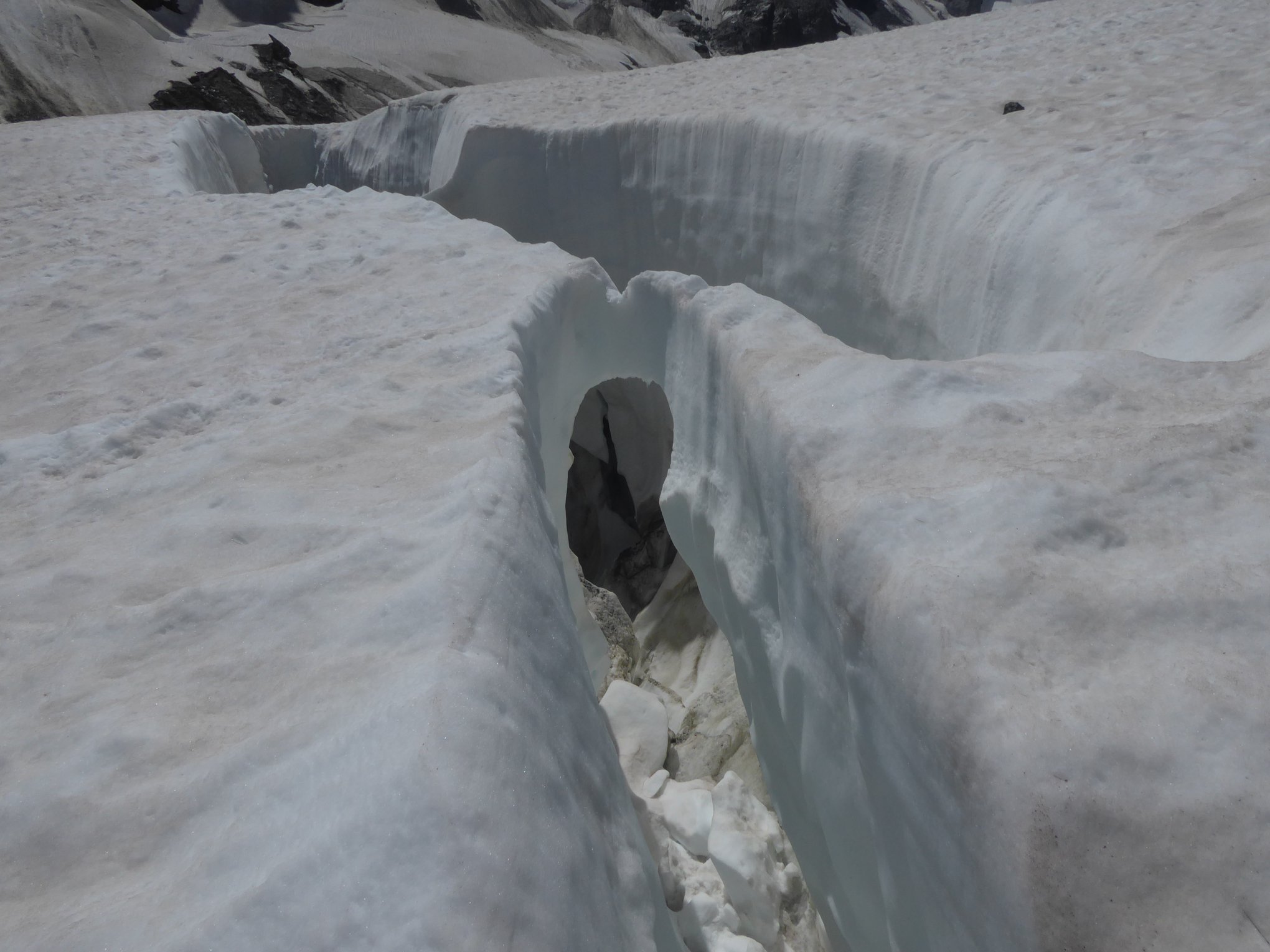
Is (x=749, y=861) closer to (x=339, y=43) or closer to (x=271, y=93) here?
(x=271, y=93)

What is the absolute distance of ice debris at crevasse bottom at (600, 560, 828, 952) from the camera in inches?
80.8

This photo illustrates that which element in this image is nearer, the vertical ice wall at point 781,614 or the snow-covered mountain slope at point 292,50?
the vertical ice wall at point 781,614

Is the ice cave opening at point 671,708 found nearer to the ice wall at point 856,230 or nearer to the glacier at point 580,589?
the glacier at point 580,589

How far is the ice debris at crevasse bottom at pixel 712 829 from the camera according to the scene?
2053mm

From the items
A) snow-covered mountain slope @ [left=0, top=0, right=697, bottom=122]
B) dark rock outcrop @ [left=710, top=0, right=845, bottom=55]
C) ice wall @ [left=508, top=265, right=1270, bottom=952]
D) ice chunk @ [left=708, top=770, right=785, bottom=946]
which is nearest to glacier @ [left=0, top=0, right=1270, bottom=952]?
ice wall @ [left=508, top=265, right=1270, bottom=952]

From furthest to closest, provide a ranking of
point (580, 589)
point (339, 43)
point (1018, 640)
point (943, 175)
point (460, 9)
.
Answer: point (460, 9), point (339, 43), point (943, 175), point (580, 589), point (1018, 640)

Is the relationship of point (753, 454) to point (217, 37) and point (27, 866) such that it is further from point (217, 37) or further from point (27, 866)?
point (217, 37)

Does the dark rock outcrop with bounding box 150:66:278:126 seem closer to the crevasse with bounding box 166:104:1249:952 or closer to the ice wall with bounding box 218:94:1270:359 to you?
the ice wall with bounding box 218:94:1270:359

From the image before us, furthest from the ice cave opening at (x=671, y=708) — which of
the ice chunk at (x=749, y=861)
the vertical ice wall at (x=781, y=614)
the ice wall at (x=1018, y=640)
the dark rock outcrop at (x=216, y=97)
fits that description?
the dark rock outcrop at (x=216, y=97)

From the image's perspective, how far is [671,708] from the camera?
3951 millimetres

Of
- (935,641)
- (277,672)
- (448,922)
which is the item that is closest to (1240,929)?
(935,641)

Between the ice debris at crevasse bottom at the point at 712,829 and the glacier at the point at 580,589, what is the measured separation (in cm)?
17

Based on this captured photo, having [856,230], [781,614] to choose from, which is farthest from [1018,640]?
[856,230]

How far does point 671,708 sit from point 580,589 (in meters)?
1.45
